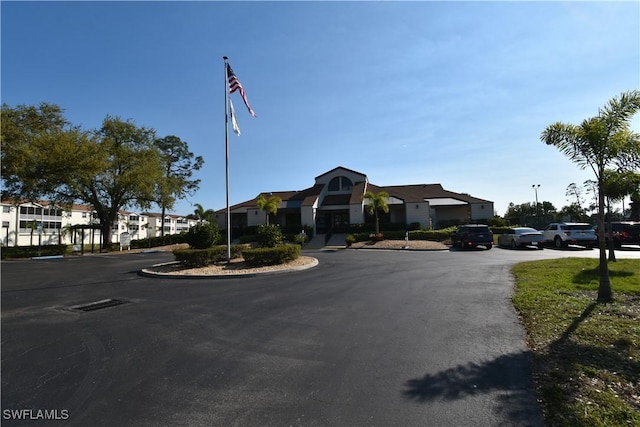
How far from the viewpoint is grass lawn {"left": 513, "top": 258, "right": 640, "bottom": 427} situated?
306 cm

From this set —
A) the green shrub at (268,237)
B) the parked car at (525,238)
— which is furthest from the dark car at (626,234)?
the green shrub at (268,237)

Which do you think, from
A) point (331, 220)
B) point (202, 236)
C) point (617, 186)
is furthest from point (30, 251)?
point (617, 186)

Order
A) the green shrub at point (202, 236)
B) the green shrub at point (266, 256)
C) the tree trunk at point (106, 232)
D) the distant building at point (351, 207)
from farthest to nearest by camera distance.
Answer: the distant building at point (351, 207) → the tree trunk at point (106, 232) → the green shrub at point (202, 236) → the green shrub at point (266, 256)

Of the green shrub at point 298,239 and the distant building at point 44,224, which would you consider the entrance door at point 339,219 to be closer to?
the green shrub at point 298,239

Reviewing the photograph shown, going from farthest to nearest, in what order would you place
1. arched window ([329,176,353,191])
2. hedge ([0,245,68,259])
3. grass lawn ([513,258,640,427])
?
arched window ([329,176,353,191]) < hedge ([0,245,68,259]) < grass lawn ([513,258,640,427])

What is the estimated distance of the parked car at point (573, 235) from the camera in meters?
21.2

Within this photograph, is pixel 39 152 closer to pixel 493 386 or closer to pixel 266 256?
pixel 266 256

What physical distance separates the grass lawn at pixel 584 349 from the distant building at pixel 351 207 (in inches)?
1050

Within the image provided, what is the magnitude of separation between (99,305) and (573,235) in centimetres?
2540

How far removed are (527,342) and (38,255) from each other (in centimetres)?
3390

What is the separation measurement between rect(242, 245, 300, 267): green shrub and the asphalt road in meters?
5.25

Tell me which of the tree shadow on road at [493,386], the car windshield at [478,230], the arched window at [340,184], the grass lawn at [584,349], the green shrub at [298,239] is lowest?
the tree shadow on road at [493,386]

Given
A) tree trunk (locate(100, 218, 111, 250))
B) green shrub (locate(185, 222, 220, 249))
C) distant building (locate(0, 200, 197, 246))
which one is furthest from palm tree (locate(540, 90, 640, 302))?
distant building (locate(0, 200, 197, 246))

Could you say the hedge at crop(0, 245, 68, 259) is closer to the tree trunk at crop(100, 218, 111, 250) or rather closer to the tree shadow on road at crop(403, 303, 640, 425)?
the tree trunk at crop(100, 218, 111, 250)
